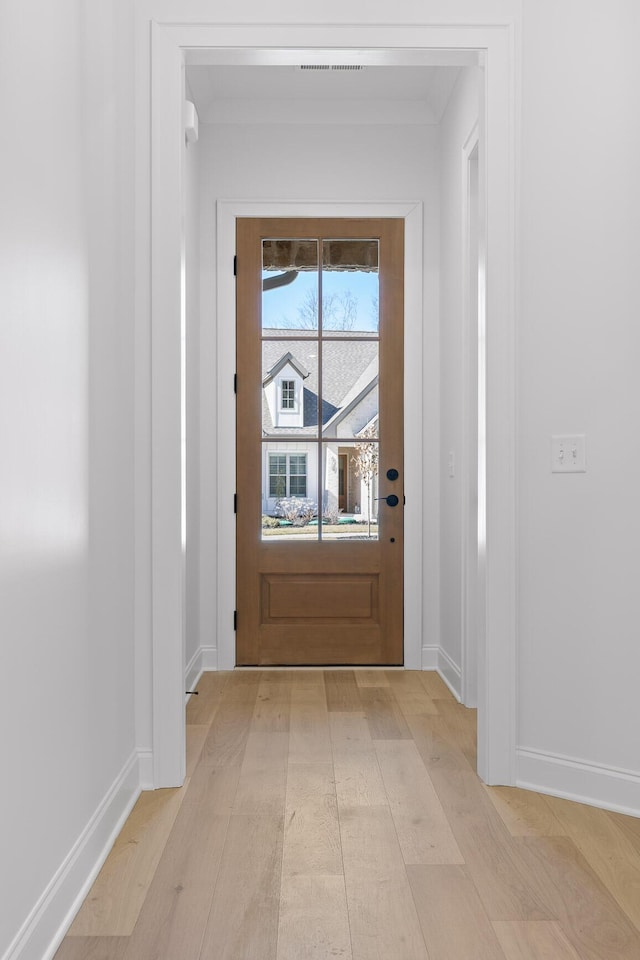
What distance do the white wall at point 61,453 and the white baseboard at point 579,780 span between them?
4.03 ft

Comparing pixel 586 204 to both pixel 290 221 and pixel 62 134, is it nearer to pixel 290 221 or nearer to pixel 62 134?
pixel 62 134

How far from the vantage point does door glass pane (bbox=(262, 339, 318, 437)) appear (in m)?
4.25

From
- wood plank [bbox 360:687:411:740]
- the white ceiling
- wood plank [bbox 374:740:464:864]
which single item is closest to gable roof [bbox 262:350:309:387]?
the white ceiling

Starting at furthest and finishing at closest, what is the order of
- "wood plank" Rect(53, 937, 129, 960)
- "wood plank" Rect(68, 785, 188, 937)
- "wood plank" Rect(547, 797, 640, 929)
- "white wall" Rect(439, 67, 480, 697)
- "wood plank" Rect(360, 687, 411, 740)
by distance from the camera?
1. "white wall" Rect(439, 67, 480, 697)
2. "wood plank" Rect(360, 687, 411, 740)
3. "wood plank" Rect(547, 797, 640, 929)
4. "wood plank" Rect(68, 785, 188, 937)
5. "wood plank" Rect(53, 937, 129, 960)

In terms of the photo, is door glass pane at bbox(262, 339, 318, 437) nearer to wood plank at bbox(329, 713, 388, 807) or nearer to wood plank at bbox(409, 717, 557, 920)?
wood plank at bbox(329, 713, 388, 807)

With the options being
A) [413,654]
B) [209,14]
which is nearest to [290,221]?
[209,14]

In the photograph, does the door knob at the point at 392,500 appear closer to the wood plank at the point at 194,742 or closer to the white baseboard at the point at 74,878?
the wood plank at the point at 194,742

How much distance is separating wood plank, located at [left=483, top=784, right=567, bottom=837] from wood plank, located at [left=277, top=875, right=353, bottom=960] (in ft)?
1.90

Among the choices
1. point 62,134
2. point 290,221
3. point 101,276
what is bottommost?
point 101,276

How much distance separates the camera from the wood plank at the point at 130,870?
5.94ft

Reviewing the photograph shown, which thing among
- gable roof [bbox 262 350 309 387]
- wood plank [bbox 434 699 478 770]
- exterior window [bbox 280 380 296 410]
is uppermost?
gable roof [bbox 262 350 309 387]

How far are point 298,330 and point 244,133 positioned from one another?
3.35ft

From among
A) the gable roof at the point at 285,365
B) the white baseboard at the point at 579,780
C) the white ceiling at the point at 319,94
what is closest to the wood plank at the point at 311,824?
the white baseboard at the point at 579,780

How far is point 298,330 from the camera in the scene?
425 cm
